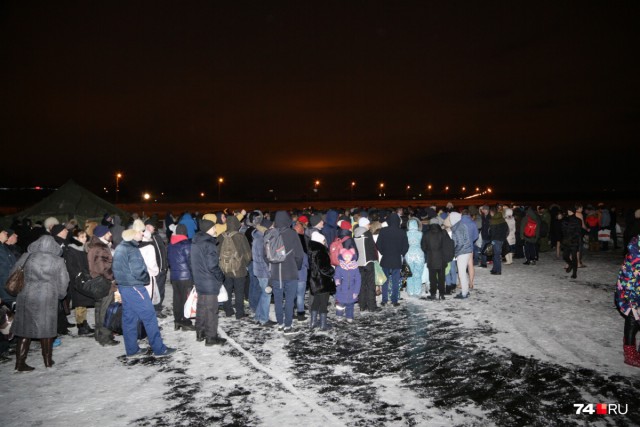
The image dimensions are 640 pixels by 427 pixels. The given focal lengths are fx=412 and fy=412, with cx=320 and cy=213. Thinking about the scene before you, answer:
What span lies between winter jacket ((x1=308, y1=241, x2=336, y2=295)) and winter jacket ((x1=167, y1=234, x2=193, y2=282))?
93.2 inches

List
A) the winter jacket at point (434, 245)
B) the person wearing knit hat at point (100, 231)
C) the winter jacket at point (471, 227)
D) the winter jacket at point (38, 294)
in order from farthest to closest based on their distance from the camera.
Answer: the winter jacket at point (471, 227) → the winter jacket at point (434, 245) → the person wearing knit hat at point (100, 231) → the winter jacket at point (38, 294)

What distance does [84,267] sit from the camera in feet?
26.1

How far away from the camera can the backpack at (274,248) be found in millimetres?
7754

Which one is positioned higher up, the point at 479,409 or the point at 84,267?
the point at 84,267

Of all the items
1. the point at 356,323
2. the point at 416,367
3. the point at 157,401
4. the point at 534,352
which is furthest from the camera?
the point at 356,323

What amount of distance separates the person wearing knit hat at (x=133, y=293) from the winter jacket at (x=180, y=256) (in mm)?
1028

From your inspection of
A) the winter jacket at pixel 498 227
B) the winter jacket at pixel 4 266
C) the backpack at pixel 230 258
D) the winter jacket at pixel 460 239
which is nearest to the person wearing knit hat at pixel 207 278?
the backpack at pixel 230 258

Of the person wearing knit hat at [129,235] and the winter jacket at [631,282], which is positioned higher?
the person wearing knit hat at [129,235]

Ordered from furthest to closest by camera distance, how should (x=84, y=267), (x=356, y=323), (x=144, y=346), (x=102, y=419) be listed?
1. (x=356, y=323)
2. (x=84, y=267)
3. (x=144, y=346)
4. (x=102, y=419)

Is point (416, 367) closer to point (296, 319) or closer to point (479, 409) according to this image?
point (479, 409)

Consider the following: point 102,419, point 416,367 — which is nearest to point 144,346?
point 102,419

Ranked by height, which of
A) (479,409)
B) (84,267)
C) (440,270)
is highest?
(84,267)

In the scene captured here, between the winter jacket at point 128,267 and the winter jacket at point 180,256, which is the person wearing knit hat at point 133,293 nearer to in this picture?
the winter jacket at point 128,267

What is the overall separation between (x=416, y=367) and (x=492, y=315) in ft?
11.7
